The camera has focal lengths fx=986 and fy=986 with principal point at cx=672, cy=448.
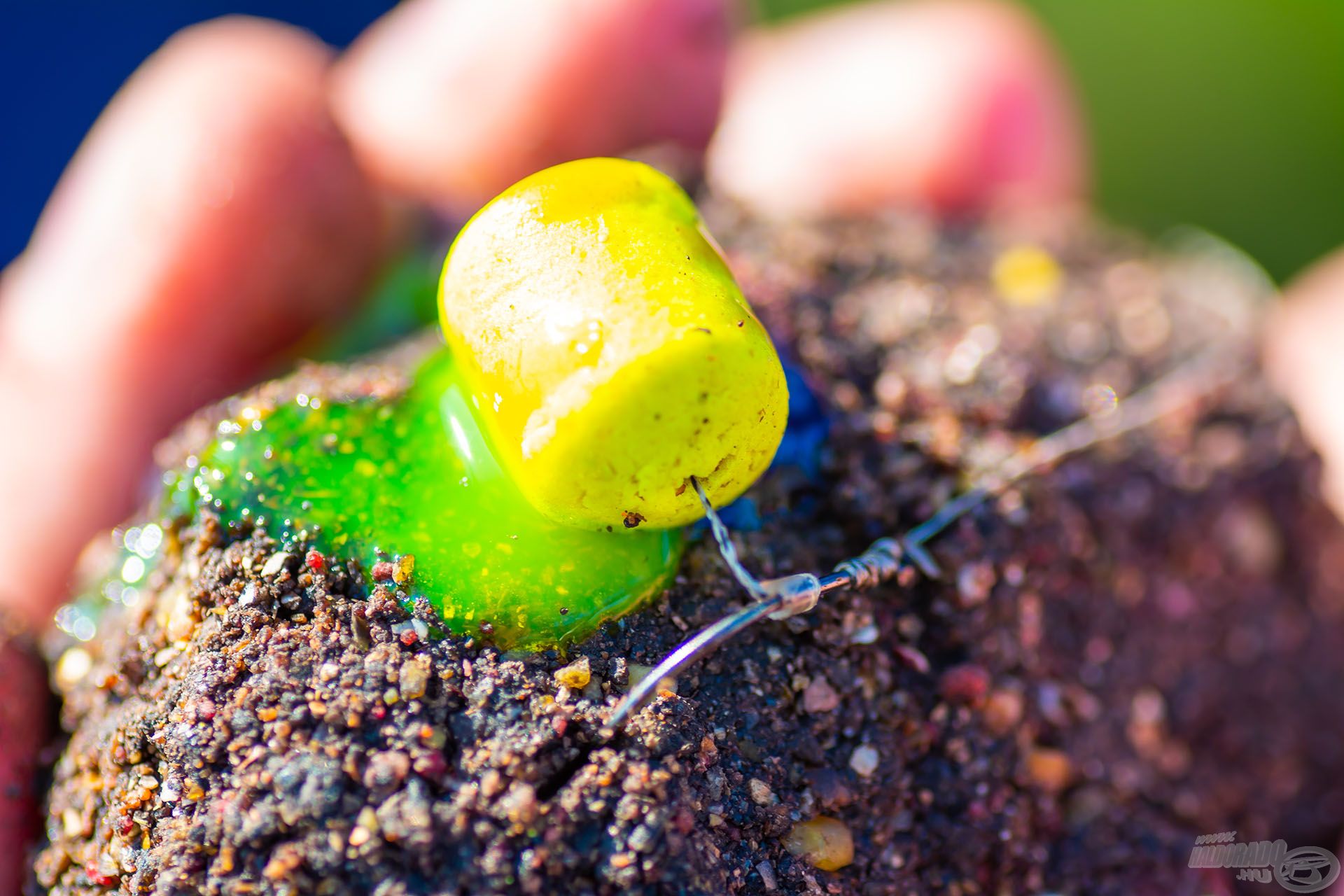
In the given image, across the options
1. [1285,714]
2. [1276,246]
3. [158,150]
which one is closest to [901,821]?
[1285,714]

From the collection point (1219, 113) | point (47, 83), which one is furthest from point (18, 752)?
point (1219, 113)

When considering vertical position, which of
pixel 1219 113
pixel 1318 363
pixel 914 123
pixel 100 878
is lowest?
pixel 1219 113

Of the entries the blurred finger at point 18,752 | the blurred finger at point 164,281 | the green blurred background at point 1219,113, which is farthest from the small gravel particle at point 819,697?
the green blurred background at point 1219,113

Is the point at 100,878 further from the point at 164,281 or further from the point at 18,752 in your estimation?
the point at 164,281

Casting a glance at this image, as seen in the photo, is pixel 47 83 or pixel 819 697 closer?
pixel 819 697

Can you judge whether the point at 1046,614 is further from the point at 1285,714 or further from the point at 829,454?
the point at 1285,714

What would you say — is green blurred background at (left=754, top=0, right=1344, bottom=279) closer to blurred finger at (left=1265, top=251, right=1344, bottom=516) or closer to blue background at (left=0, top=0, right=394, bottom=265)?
blurred finger at (left=1265, top=251, right=1344, bottom=516)

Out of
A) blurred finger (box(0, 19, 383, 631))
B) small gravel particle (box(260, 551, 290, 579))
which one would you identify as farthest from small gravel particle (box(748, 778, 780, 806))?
blurred finger (box(0, 19, 383, 631))

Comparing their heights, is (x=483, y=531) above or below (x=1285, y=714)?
above
